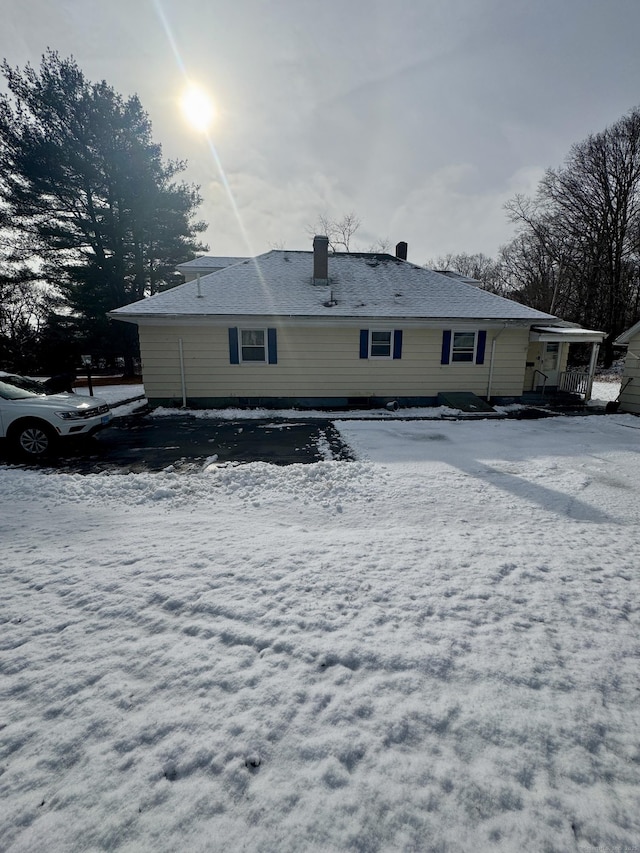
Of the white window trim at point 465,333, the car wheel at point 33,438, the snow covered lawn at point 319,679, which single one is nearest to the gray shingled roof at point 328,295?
the white window trim at point 465,333

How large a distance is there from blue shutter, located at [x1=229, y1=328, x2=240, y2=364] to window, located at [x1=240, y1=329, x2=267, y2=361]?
0.56ft

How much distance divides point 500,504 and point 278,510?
3059 millimetres

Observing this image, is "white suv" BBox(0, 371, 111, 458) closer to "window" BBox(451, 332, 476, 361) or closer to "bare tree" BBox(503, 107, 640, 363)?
"window" BBox(451, 332, 476, 361)

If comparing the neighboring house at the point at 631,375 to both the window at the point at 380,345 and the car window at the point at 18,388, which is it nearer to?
the window at the point at 380,345

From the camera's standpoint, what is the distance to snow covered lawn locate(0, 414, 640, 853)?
165 centimetres

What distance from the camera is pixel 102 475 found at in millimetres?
6258

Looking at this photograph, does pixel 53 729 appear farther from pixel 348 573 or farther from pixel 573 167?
pixel 573 167

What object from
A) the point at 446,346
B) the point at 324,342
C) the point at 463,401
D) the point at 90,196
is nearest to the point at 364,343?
the point at 324,342

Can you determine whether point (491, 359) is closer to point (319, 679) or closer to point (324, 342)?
point (324, 342)

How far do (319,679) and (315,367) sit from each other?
36.2 feet

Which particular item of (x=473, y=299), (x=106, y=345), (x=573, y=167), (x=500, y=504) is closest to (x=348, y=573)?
(x=500, y=504)

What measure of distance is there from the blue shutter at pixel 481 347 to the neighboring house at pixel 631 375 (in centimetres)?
425

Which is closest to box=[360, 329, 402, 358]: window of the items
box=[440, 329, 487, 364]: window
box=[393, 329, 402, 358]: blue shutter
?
box=[393, 329, 402, 358]: blue shutter

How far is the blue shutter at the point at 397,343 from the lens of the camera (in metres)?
12.8
